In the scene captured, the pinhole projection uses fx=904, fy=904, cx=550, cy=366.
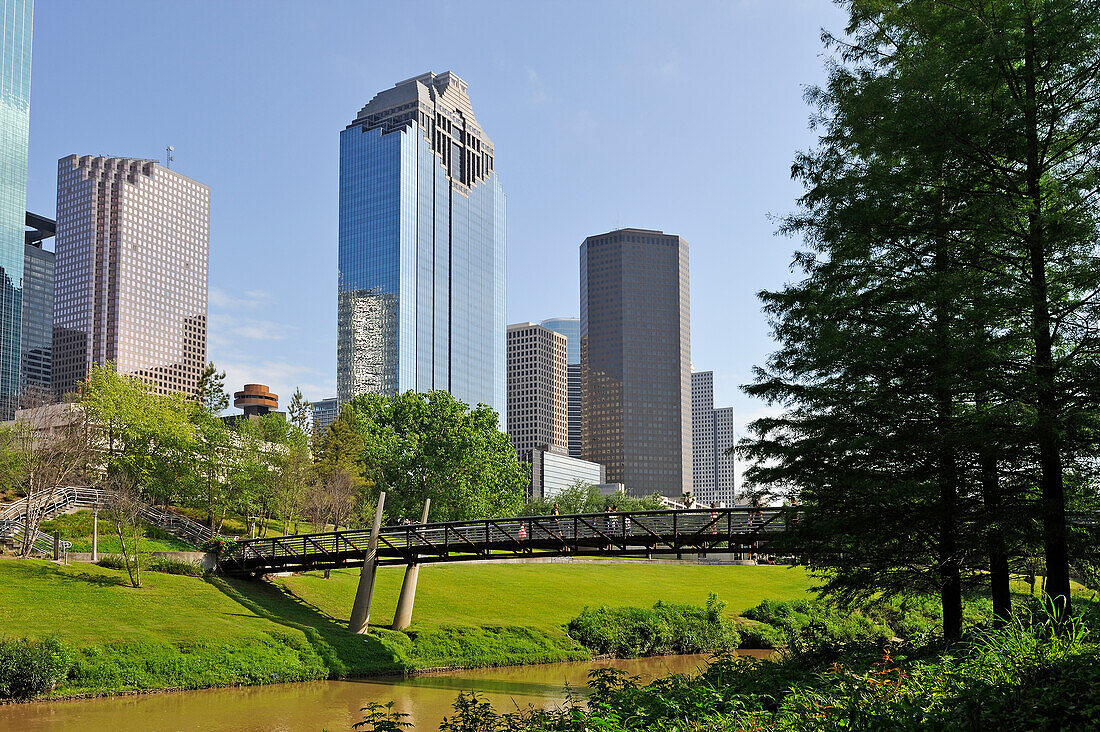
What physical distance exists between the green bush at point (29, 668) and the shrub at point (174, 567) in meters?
12.8

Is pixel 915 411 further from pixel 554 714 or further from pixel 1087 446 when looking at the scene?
pixel 554 714

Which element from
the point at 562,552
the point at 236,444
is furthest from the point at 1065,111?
the point at 236,444

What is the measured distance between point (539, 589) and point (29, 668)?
1211 inches

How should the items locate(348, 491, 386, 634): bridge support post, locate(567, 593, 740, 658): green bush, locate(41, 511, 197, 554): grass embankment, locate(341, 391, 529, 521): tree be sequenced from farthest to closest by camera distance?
locate(341, 391, 529, 521): tree
locate(41, 511, 197, 554): grass embankment
locate(567, 593, 740, 658): green bush
locate(348, 491, 386, 634): bridge support post

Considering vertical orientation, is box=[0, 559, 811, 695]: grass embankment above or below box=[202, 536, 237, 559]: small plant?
below

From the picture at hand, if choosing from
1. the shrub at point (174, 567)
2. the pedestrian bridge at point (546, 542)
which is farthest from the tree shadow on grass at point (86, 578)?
the pedestrian bridge at point (546, 542)

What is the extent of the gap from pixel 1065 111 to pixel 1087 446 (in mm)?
6714

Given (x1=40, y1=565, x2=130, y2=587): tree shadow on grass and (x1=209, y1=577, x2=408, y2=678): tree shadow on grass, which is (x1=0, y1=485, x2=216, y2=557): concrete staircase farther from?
(x1=209, y1=577, x2=408, y2=678): tree shadow on grass

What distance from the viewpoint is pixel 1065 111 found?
18188 millimetres

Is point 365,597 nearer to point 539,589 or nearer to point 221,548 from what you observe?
point 221,548

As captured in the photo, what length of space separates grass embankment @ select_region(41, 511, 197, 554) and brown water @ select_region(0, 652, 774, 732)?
17.5 meters

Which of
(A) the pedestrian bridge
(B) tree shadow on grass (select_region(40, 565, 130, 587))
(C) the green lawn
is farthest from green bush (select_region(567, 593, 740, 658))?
(B) tree shadow on grass (select_region(40, 565, 130, 587))

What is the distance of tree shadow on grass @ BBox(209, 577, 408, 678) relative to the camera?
33.6 m

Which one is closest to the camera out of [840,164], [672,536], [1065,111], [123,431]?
[1065,111]
